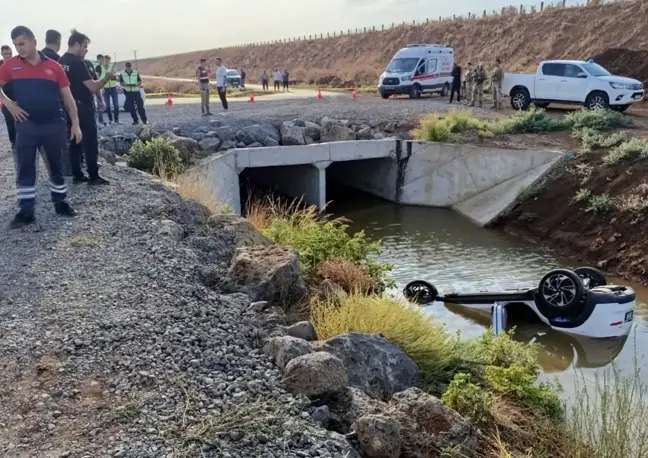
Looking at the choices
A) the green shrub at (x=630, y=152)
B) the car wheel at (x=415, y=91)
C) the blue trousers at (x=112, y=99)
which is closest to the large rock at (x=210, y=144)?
the blue trousers at (x=112, y=99)

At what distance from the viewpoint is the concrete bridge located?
54.5ft

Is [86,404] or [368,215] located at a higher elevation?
[86,404]

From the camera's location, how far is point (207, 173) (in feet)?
46.9

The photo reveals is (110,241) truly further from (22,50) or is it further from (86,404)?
(86,404)

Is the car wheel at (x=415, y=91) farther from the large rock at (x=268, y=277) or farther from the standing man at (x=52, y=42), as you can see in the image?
the large rock at (x=268, y=277)

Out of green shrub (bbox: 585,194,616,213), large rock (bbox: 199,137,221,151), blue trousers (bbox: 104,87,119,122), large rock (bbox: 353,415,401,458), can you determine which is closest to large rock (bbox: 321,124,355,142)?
large rock (bbox: 199,137,221,151)

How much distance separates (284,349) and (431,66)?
27.5 m

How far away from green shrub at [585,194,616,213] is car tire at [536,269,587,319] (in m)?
5.48

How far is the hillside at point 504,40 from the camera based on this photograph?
37.3m

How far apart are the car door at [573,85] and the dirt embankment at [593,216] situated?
677 cm

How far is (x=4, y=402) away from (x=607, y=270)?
1159 cm

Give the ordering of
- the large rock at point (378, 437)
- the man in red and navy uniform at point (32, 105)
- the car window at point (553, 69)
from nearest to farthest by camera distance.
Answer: the large rock at point (378, 437) → the man in red and navy uniform at point (32, 105) → the car window at point (553, 69)

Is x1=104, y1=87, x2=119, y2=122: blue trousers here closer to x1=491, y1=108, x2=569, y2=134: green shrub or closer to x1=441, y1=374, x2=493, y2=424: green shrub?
x1=491, y1=108, x2=569, y2=134: green shrub

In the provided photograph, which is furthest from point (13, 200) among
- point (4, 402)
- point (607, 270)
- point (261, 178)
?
point (261, 178)
